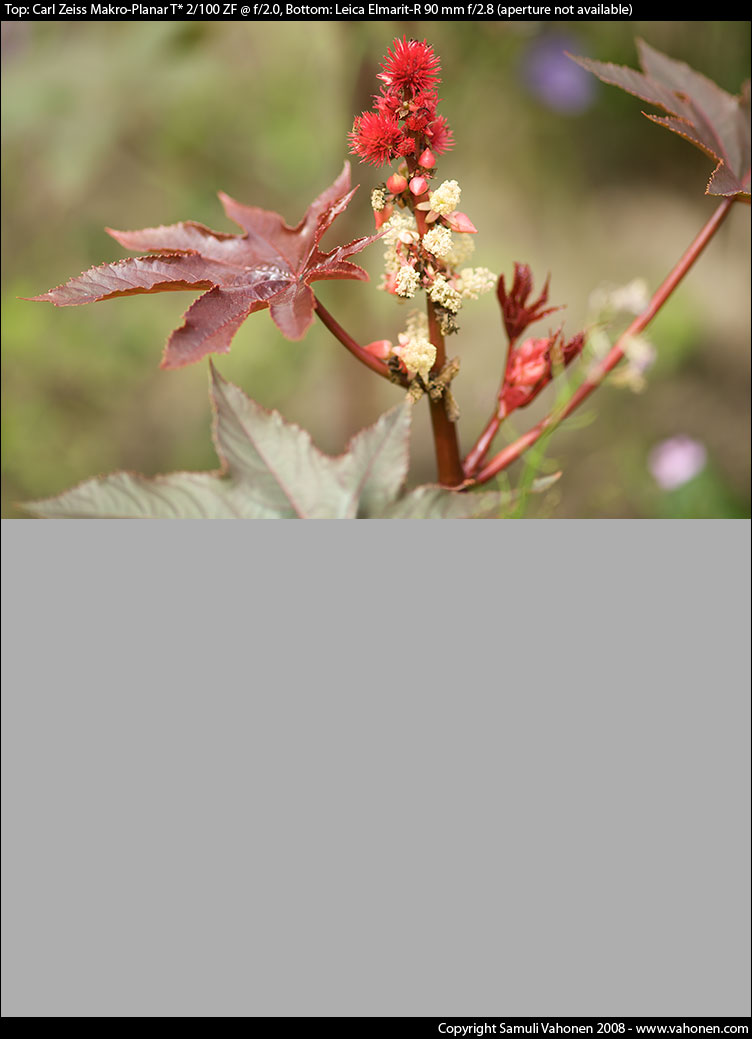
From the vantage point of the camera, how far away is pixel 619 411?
1.41m

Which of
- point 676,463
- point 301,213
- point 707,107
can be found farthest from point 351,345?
point 301,213

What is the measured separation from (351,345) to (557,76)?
1.14 meters

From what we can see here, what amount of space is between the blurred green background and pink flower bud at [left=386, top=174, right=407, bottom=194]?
75 centimetres

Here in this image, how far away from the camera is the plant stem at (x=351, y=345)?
0.35 meters

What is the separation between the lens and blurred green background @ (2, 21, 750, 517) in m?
1.10

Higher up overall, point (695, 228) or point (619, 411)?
point (695, 228)

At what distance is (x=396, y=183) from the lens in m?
0.32
